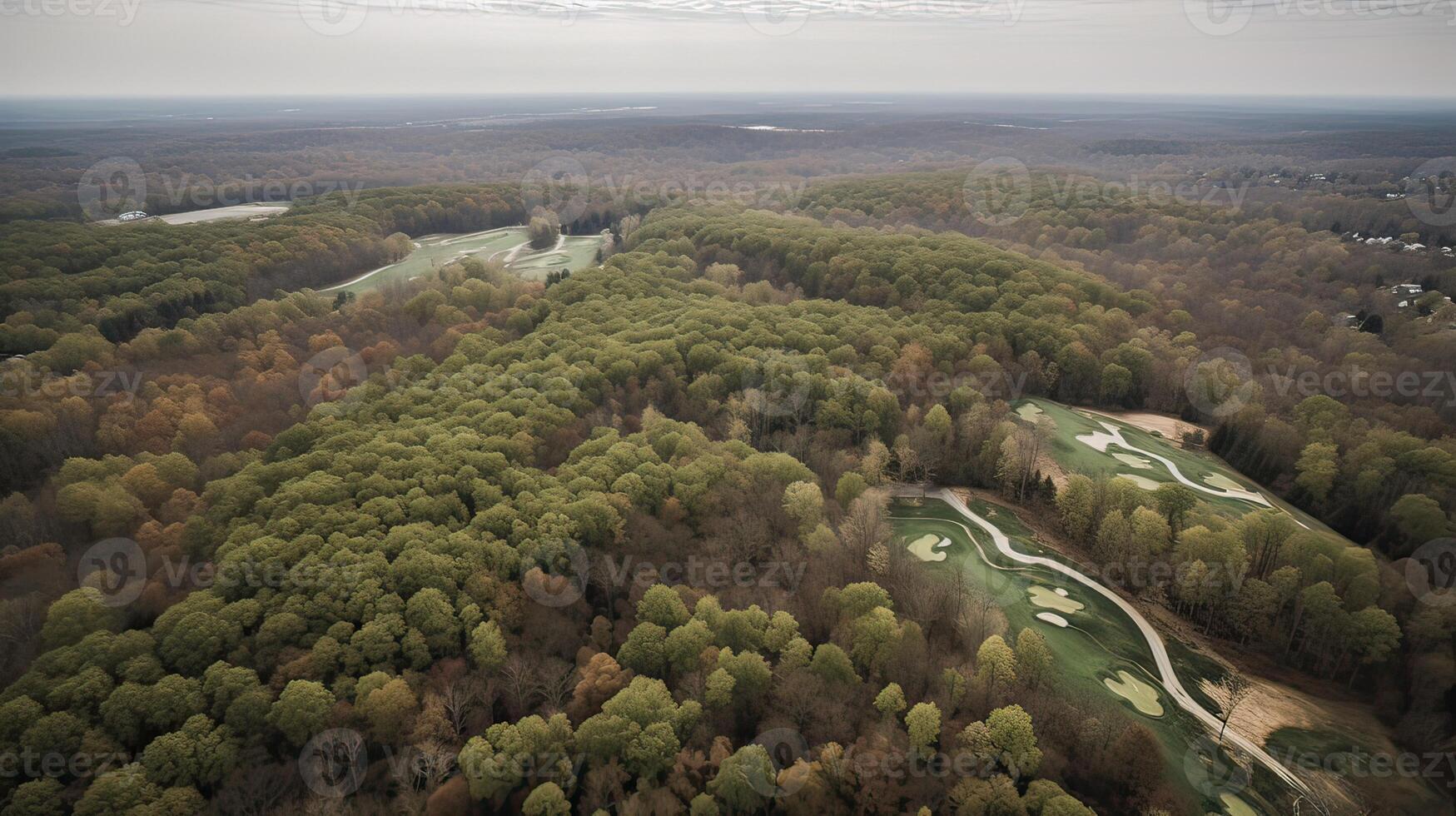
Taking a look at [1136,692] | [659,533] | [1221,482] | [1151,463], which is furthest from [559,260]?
[1136,692]

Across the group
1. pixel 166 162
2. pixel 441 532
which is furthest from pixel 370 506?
pixel 166 162

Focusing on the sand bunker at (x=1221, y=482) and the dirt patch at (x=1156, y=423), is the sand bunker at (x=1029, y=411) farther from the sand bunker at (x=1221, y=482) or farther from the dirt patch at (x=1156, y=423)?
the sand bunker at (x=1221, y=482)

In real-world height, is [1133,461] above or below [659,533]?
below

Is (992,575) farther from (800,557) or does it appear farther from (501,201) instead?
(501,201)

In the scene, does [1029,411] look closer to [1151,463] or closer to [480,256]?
[1151,463]

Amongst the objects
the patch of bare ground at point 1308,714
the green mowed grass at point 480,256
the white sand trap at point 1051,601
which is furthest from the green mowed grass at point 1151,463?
the green mowed grass at point 480,256

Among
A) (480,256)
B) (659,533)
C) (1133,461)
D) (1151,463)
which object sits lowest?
(1151,463)
